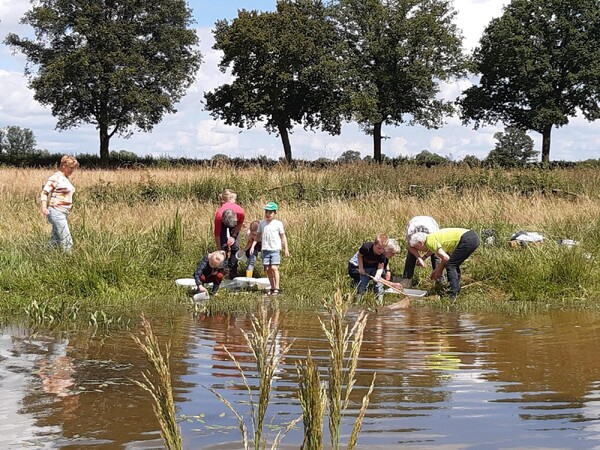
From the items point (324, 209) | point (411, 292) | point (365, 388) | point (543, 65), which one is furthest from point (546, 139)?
point (365, 388)

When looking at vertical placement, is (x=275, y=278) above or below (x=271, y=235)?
below

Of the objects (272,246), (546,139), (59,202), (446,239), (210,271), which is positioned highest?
(546,139)

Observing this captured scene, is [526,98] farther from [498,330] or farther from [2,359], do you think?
[2,359]

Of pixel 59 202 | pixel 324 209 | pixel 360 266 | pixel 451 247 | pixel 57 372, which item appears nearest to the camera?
pixel 57 372

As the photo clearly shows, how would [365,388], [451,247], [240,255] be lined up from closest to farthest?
1. [365,388]
2. [451,247]
3. [240,255]

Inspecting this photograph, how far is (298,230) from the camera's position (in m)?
14.4

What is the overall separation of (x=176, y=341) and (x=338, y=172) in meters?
14.0

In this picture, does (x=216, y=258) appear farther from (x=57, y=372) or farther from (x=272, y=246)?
(x=57, y=372)

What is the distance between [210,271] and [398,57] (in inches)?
1673

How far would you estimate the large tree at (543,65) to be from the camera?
4838cm

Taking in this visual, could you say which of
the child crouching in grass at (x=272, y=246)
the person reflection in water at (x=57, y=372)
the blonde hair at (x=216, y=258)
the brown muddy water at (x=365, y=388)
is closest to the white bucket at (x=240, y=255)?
the child crouching in grass at (x=272, y=246)

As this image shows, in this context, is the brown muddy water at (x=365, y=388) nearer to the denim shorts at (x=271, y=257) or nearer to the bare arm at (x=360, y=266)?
the bare arm at (x=360, y=266)

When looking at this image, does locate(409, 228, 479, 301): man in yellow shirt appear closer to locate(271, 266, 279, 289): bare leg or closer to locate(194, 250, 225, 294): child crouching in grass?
locate(271, 266, 279, 289): bare leg

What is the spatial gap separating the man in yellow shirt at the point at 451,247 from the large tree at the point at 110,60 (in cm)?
3717
